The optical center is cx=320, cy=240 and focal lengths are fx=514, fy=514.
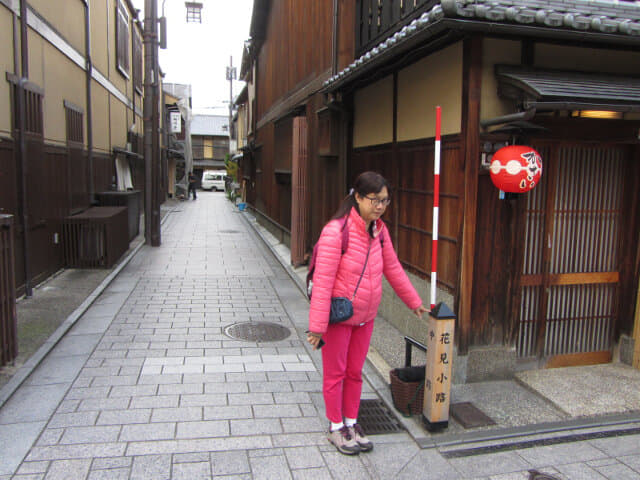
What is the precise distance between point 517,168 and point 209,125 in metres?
62.5

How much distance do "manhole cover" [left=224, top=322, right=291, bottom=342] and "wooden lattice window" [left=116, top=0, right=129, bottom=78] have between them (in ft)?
43.5

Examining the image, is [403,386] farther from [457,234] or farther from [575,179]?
[575,179]

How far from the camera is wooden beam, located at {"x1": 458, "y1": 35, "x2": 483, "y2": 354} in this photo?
15.9ft

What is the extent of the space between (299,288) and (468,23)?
21.0ft

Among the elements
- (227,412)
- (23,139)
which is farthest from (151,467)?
(23,139)

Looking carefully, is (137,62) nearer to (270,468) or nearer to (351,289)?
(351,289)

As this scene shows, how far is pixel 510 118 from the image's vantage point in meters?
4.54

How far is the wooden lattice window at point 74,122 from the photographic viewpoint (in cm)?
1100

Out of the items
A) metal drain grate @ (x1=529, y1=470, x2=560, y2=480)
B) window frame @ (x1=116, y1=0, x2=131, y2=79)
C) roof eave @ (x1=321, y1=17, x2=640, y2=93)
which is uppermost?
window frame @ (x1=116, y1=0, x2=131, y2=79)

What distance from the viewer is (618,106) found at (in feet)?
14.6

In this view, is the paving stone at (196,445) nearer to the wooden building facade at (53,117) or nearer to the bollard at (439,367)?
the bollard at (439,367)

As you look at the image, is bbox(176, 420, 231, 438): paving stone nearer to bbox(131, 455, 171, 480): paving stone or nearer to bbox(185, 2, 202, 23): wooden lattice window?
bbox(131, 455, 171, 480): paving stone

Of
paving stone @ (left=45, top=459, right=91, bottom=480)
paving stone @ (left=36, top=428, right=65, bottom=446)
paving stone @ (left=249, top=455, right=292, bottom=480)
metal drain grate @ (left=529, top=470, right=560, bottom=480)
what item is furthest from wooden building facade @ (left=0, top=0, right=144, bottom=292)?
metal drain grate @ (left=529, top=470, right=560, bottom=480)

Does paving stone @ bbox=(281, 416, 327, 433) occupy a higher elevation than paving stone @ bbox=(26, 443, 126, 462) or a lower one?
lower
